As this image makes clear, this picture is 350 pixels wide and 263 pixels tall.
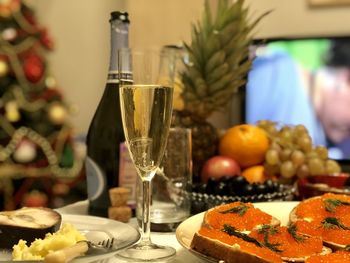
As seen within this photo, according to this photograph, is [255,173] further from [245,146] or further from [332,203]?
[332,203]

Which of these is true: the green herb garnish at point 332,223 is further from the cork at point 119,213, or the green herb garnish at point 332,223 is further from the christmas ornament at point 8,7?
the christmas ornament at point 8,7

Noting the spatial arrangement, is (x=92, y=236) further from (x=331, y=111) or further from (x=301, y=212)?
(x=331, y=111)

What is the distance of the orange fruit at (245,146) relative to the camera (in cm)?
124

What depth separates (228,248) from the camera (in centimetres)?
52

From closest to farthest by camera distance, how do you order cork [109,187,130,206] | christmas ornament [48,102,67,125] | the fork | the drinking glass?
1. the fork
2. the drinking glass
3. cork [109,187,130,206]
4. christmas ornament [48,102,67,125]

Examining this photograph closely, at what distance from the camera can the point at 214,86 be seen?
1304 mm

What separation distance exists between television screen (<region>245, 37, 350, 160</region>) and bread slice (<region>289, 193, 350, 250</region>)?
1.83 metres

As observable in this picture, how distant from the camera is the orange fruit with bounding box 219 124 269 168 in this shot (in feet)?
4.08

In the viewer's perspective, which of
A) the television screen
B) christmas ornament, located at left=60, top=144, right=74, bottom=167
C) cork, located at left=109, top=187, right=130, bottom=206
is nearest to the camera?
A: cork, located at left=109, top=187, right=130, bottom=206

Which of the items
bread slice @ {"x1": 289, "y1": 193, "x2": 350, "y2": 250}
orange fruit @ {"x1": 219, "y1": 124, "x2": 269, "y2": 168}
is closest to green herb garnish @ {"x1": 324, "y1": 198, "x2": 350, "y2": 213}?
bread slice @ {"x1": 289, "y1": 193, "x2": 350, "y2": 250}

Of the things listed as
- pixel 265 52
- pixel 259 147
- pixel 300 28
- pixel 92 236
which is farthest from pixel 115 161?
pixel 300 28

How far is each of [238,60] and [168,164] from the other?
50 centimetres

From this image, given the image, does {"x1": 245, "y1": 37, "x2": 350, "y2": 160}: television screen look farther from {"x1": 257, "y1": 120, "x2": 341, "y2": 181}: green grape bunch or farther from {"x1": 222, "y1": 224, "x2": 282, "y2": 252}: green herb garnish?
{"x1": 222, "y1": 224, "x2": 282, "y2": 252}: green herb garnish

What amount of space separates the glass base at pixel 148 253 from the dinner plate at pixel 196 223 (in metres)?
0.04
